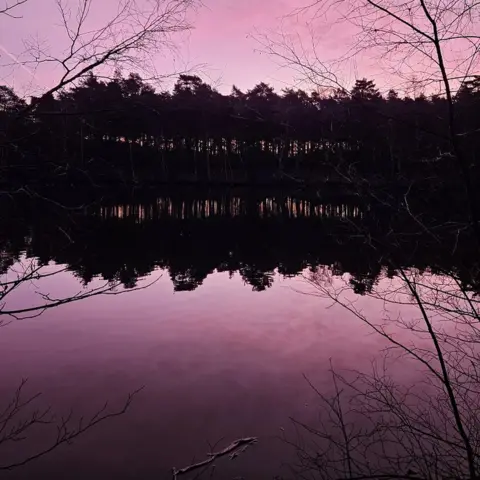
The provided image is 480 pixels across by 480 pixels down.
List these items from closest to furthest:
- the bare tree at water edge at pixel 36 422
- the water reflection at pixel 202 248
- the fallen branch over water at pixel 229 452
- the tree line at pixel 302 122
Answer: the tree line at pixel 302 122
the fallen branch over water at pixel 229 452
the bare tree at water edge at pixel 36 422
the water reflection at pixel 202 248

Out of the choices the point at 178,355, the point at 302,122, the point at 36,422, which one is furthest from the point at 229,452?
the point at 302,122

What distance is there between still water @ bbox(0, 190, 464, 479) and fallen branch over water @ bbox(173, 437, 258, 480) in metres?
0.08

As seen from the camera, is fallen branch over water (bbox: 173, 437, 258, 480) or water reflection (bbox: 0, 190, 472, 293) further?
water reflection (bbox: 0, 190, 472, 293)

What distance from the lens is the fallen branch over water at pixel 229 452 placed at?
4281 mm

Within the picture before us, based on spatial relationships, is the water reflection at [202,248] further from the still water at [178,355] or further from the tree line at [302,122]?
the tree line at [302,122]

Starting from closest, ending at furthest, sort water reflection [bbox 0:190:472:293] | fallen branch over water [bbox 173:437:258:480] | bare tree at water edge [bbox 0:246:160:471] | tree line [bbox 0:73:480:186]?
1. tree line [bbox 0:73:480:186]
2. fallen branch over water [bbox 173:437:258:480]
3. bare tree at water edge [bbox 0:246:160:471]
4. water reflection [bbox 0:190:472:293]

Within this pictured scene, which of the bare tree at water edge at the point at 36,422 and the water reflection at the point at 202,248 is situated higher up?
the water reflection at the point at 202,248

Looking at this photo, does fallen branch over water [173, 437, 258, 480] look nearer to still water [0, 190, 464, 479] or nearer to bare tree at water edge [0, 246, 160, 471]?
still water [0, 190, 464, 479]

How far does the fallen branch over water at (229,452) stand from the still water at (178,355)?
0.26 feet

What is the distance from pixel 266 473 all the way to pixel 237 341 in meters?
3.47

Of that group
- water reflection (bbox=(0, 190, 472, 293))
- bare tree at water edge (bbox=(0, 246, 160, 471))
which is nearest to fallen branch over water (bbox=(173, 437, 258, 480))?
bare tree at water edge (bbox=(0, 246, 160, 471))

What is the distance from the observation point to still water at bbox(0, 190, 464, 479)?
4.58 m

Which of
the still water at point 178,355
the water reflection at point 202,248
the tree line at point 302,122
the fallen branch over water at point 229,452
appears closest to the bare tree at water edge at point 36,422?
the still water at point 178,355

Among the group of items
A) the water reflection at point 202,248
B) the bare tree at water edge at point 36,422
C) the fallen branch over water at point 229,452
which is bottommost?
the fallen branch over water at point 229,452
